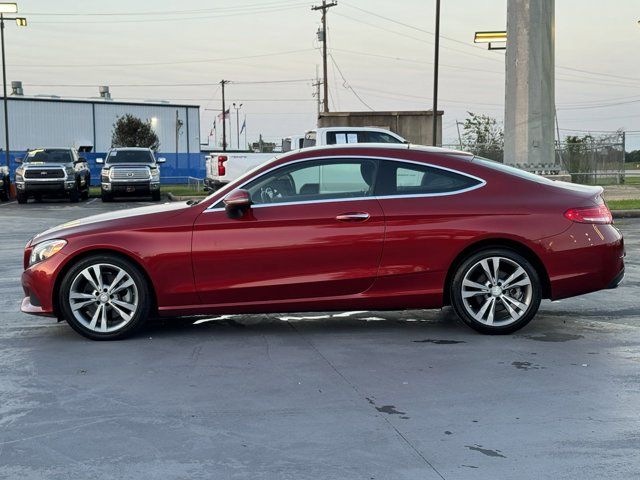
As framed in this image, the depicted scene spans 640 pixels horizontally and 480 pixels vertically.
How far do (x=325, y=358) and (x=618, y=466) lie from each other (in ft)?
8.69

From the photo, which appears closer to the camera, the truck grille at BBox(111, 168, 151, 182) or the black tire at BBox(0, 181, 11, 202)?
the truck grille at BBox(111, 168, 151, 182)

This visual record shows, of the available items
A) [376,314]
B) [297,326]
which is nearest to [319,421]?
[297,326]

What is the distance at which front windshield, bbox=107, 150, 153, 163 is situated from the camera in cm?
3038

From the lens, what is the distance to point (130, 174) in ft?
95.8

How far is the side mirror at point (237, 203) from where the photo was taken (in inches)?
272

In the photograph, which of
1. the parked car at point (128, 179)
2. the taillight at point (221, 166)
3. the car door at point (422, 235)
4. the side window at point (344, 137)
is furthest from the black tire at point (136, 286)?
A: the parked car at point (128, 179)

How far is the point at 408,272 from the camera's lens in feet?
22.9

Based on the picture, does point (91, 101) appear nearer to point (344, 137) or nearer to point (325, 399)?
point (344, 137)

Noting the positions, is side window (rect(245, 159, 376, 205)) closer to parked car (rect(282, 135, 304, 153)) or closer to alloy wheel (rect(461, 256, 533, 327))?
alloy wheel (rect(461, 256, 533, 327))

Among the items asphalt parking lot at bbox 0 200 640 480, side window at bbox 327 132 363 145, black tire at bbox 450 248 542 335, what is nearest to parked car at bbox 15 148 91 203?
side window at bbox 327 132 363 145

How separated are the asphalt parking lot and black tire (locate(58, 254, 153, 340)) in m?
0.10

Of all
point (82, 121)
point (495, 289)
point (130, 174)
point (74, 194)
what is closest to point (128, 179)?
point (130, 174)

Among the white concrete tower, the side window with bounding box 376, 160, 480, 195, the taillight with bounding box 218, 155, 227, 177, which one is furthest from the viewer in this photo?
the taillight with bounding box 218, 155, 227, 177

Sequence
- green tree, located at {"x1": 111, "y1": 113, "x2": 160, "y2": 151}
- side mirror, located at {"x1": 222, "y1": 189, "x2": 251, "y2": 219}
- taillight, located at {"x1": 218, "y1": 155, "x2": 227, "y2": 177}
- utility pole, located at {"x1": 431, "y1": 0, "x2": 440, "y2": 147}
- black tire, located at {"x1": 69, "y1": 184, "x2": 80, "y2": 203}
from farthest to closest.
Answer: green tree, located at {"x1": 111, "y1": 113, "x2": 160, "y2": 151} < utility pole, located at {"x1": 431, "y1": 0, "x2": 440, "y2": 147} < black tire, located at {"x1": 69, "y1": 184, "x2": 80, "y2": 203} < taillight, located at {"x1": 218, "y1": 155, "x2": 227, "y2": 177} < side mirror, located at {"x1": 222, "y1": 189, "x2": 251, "y2": 219}
